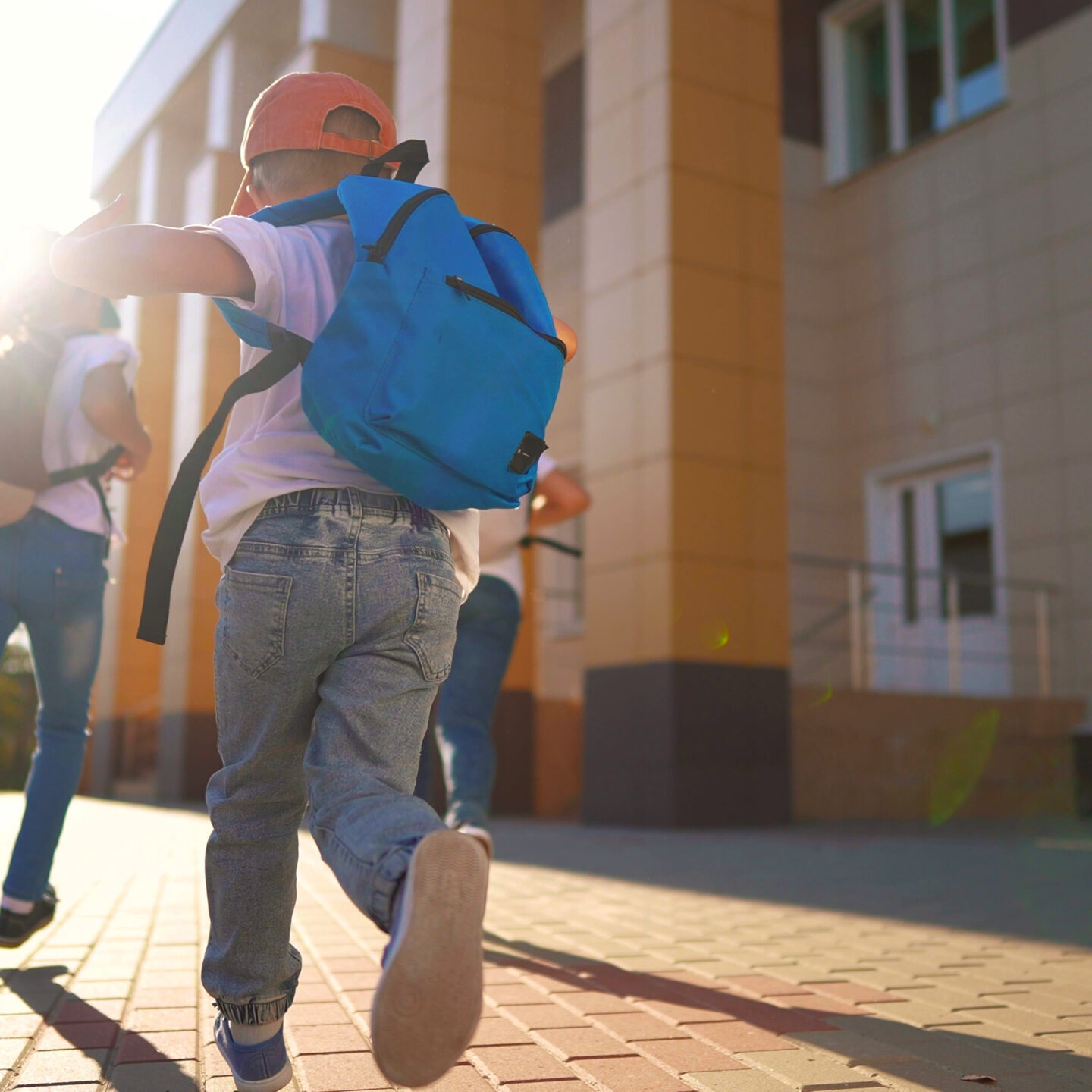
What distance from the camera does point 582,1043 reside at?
2602 mm

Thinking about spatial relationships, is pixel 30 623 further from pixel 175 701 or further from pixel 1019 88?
pixel 175 701

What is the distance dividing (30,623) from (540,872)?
10.9ft

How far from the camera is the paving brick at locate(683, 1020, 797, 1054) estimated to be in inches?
102

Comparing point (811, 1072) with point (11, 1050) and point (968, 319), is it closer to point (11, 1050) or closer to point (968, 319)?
point (11, 1050)

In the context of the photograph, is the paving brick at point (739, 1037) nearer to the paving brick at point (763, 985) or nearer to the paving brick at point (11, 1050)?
the paving brick at point (763, 985)

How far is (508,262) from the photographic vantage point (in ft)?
6.70

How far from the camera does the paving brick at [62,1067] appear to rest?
2283mm

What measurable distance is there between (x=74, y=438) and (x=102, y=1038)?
165cm

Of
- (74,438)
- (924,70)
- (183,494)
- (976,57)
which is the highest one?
(924,70)

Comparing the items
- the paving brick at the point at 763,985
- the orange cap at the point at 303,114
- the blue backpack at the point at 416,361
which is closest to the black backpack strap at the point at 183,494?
the blue backpack at the point at 416,361

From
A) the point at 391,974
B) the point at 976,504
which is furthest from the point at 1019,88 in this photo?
the point at 391,974

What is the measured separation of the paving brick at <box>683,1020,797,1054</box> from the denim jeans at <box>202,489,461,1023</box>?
106cm

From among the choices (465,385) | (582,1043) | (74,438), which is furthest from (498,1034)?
(74,438)

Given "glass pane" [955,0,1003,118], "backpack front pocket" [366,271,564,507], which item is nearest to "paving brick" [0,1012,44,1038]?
"backpack front pocket" [366,271,564,507]
